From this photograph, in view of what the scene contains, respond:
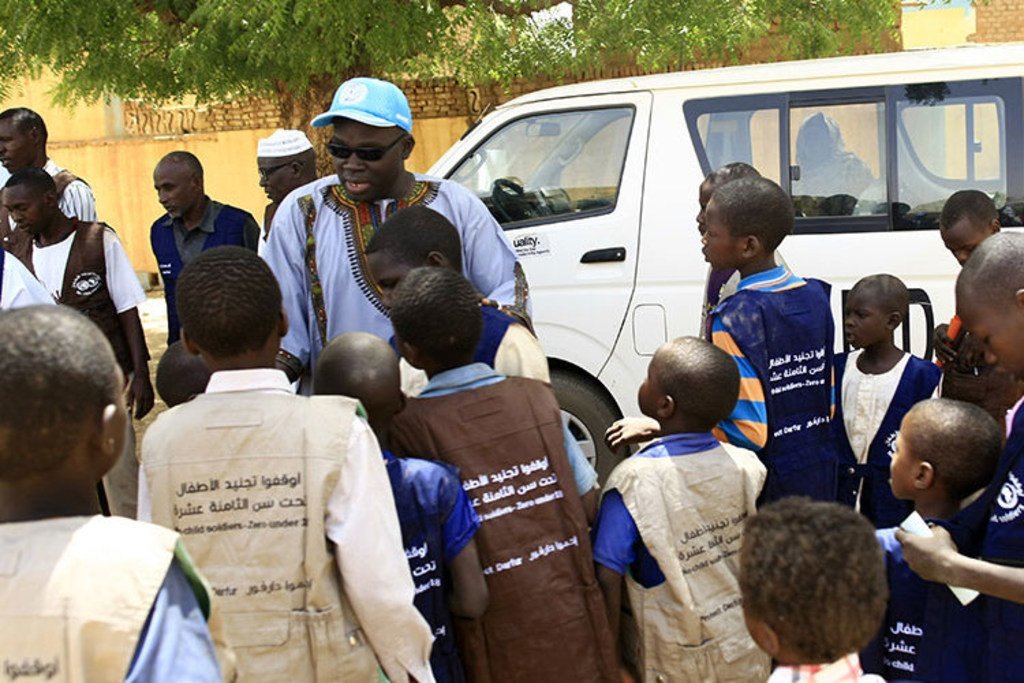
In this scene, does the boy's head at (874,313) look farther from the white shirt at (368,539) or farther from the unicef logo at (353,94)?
the white shirt at (368,539)

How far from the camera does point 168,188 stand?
5258mm

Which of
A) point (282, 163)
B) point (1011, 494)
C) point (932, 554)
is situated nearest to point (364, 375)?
point (932, 554)

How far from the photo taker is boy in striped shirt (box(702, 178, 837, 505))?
324 centimetres

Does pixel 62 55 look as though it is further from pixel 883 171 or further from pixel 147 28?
pixel 883 171

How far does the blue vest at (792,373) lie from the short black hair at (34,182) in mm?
2916

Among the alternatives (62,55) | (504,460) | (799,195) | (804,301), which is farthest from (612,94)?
(62,55)

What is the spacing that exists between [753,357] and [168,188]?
122 inches

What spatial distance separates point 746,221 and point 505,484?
47.3 inches

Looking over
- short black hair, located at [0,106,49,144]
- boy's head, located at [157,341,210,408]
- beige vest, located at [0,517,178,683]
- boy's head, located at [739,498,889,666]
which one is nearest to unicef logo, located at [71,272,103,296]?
short black hair, located at [0,106,49,144]

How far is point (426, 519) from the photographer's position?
2574mm

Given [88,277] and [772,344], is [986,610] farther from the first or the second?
[88,277]

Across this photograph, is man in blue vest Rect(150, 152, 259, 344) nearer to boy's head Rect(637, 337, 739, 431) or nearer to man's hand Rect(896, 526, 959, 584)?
boy's head Rect(637, 337, 739, 431)

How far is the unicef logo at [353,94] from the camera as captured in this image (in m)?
3.32

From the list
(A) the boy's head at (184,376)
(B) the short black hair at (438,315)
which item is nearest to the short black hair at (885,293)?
(B) the short black hair at (438,315)
